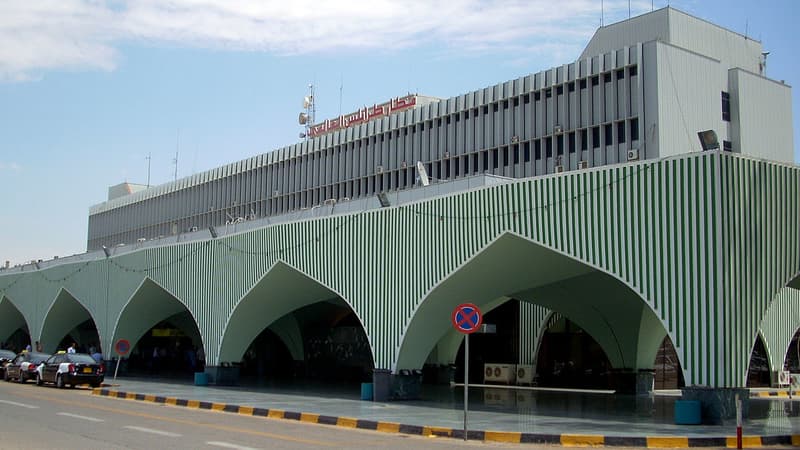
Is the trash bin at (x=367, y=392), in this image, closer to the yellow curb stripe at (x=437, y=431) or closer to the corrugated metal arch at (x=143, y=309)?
the yellow curb stripe at (x=437, y=431)

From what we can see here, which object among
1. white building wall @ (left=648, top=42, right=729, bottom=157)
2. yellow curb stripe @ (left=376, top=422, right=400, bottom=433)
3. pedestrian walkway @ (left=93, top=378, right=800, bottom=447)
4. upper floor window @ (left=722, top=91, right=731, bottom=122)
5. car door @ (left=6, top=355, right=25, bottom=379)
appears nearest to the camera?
pedestrian walkway @ (left=93, top=378, right=800, bottom=447)

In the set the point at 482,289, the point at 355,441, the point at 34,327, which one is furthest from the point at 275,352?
the point at 355,441

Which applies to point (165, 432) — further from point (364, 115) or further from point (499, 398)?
point (364, 115)

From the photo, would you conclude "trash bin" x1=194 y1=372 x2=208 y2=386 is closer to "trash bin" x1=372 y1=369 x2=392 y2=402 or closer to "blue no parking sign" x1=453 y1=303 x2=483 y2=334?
"trash bin" x1=372 y1=369 x2=392 y2=402

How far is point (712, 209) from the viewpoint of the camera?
16.6 metres

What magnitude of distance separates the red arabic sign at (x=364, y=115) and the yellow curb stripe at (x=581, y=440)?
3725 cm

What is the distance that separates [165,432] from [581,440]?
6871 millimetres

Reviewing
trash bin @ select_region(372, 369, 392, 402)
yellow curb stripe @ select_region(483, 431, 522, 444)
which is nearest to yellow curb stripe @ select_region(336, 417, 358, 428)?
yellow curb stripe @ select_region(483, 431, 522, 444)

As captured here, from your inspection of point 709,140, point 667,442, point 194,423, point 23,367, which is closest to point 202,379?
point 23,367

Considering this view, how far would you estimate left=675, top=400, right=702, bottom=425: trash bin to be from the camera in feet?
54.6

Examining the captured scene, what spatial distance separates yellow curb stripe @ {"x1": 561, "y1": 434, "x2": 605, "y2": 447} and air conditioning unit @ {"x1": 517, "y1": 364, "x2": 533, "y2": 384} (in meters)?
19.6

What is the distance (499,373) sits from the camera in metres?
35.3

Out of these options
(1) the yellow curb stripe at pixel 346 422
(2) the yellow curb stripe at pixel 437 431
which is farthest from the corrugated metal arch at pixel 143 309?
(2) the yellow curb stripe at pixel 437 431

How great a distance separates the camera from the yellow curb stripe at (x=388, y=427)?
55.1 feet
